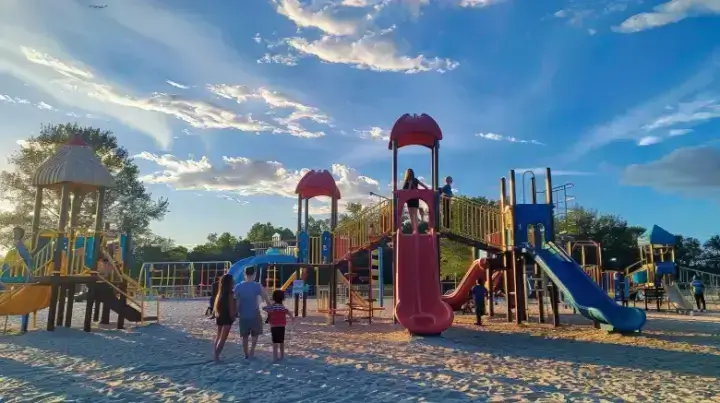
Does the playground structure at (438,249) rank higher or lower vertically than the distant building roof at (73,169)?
lower

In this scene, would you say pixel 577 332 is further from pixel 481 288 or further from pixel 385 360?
pixel 385 360

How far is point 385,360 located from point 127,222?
39209mm

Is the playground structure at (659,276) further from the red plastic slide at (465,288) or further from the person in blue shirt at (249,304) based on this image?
the person in blue shirt at (249,304)

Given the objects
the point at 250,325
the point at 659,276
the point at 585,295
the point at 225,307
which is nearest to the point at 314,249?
the point at 585,295

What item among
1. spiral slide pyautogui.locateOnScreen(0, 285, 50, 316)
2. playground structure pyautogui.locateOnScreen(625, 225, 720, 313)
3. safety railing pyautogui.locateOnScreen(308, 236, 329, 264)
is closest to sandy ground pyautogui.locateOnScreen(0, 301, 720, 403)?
spiral slide pyautogui.locateOnScreen(0, 285, 50, 316)

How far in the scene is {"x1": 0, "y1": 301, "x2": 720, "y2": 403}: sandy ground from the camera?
6277mm

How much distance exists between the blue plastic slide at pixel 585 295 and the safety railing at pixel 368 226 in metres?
4.40

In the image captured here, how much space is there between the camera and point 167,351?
9.84m

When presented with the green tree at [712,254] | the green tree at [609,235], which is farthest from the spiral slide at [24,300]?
the green tree at [712,254]

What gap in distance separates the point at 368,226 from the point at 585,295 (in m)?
6.64

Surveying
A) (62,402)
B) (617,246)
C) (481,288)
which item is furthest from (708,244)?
(62,402)

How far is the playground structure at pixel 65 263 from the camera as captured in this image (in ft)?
41.8

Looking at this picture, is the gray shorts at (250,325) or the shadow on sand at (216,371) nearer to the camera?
the shadow on sand at (216,371)

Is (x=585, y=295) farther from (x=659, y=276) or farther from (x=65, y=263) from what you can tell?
(x=659, y=276)
